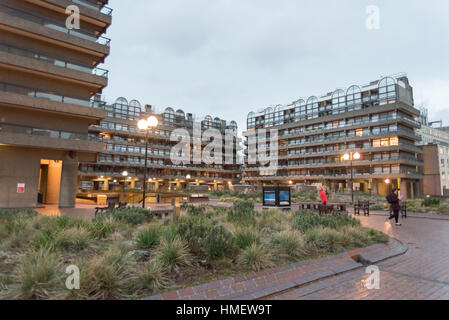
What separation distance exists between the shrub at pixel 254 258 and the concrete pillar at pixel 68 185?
20698mm

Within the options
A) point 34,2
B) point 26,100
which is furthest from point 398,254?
point 34,2

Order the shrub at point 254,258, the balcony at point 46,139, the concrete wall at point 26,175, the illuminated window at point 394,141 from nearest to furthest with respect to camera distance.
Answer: the shrub at point 254,258
the balcony at point 46,139
the concrete wall at point 26,175
the illuminated window at point 394,141

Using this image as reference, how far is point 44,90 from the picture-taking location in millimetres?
20844

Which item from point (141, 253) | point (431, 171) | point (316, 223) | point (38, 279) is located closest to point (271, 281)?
point (141, 253)

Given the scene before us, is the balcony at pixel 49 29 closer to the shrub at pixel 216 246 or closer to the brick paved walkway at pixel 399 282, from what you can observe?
the shrub at pixel 216 246

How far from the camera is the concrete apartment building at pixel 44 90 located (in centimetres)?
1989

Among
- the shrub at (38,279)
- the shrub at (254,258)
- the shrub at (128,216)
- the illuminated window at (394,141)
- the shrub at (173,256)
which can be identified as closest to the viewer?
the shrub at (38,279)

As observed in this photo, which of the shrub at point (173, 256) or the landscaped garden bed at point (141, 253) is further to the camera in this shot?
the shrub at point (173, 256)

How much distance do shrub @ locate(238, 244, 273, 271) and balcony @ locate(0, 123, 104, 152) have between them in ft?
66.9

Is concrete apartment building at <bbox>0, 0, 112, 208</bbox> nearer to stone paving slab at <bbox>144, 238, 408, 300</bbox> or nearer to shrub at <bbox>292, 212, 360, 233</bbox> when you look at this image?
shrub at <bbox>292, 212, 360, 233</bbox>

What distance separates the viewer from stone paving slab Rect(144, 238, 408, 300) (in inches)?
186

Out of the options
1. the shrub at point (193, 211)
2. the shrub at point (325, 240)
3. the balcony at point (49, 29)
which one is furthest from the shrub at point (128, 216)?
the balcony at point (49, 29)

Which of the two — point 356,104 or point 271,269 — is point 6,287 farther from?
point 356,104

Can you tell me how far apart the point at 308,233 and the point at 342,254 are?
3.72 feet
